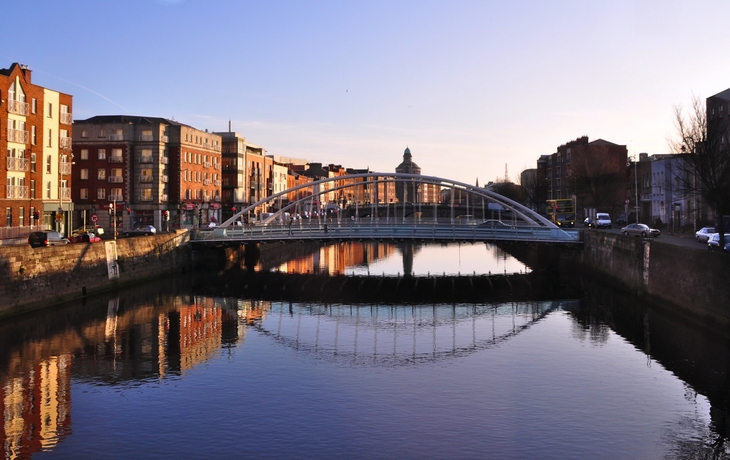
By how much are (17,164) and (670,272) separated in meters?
40.8

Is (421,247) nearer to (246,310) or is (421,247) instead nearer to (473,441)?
(246,310)

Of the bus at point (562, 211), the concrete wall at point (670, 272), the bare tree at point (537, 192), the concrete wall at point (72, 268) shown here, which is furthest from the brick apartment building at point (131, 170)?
the bare tree at point (537, 192)

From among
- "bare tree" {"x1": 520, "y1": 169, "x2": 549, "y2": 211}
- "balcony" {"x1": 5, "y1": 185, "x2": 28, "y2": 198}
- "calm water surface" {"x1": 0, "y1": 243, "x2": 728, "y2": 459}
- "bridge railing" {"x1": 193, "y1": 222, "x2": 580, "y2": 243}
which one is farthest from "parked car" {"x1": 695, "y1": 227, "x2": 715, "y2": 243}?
"bare tree" {"x1": 520, "y1": 169, "x2": 549, "y2": 211}

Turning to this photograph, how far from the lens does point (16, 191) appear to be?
5116 centimetres

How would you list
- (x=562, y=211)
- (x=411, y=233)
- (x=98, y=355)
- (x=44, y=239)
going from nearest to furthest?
(x=98, y=355) < (x=44, y=239) < (x=411, y=233) < (x=562, y=211)

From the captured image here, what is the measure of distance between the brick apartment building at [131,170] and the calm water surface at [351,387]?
135ft

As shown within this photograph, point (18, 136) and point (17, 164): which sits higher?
point (18, 136)

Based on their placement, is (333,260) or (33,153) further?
(333,260)

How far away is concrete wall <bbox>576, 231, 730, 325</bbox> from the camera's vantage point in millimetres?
30125

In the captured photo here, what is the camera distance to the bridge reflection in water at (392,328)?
102 feet

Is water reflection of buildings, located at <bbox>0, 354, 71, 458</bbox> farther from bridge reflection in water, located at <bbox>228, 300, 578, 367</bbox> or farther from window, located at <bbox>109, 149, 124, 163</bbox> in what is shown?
window, located at <bbox>109, 149, 124, 163</bbox>

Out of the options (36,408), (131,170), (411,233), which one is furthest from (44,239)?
(131,170)

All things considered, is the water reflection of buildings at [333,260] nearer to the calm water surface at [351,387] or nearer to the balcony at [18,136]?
the balcony at [18,136]

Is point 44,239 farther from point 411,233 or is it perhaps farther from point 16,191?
point 411,233
